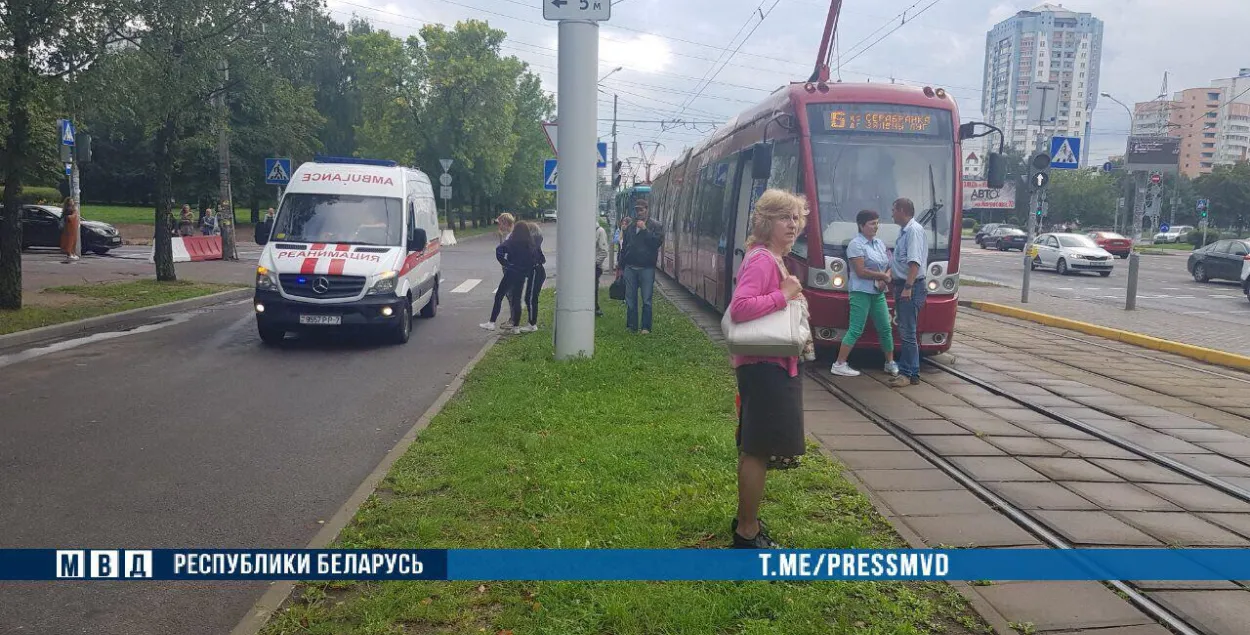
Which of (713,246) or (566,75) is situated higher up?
(566,75)

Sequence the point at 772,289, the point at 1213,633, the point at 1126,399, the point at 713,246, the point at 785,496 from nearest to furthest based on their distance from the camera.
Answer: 1. the point at 1213,633
2. the point at 772,289
3. the point at 785,496
4. the point at 1126,399
5. the point at 713,246

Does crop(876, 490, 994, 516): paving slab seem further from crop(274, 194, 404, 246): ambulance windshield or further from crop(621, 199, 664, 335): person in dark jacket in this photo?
crop(274, 194, 404, 246): ambulance windshield

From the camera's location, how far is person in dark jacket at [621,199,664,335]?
12.0 m

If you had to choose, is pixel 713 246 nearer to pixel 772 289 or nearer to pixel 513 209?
pixel 772 289

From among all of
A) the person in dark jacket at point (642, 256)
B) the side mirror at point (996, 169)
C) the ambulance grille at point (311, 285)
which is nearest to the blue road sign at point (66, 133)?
the ambulance grille at point (311, 285)

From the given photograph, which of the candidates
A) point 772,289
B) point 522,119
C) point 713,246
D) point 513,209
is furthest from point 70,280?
point 513,209

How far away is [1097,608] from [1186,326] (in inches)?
517

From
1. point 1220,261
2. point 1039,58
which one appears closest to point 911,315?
point 1220,261

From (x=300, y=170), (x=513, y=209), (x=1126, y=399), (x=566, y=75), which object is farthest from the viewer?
(x=513, y=209)

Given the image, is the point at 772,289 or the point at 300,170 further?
the point at 300,170

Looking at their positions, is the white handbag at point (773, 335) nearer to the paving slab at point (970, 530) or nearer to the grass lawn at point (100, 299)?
the paving slab at point (970, 530)

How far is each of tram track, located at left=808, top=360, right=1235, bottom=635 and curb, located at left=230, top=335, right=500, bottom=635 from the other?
144 inches

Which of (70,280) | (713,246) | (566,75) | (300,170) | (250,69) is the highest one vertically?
(250,69)

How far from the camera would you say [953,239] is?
10.1 meters
